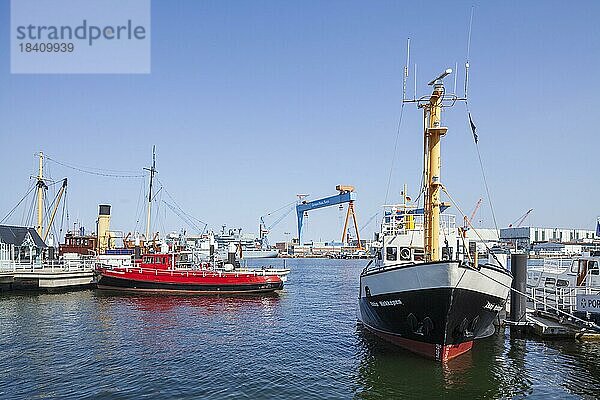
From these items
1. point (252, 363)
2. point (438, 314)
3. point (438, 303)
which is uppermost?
point (438, 303)

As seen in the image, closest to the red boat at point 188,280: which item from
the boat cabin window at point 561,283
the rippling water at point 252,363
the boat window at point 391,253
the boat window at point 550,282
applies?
the rippling water at point 252,363

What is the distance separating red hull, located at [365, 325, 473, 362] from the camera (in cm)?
1969

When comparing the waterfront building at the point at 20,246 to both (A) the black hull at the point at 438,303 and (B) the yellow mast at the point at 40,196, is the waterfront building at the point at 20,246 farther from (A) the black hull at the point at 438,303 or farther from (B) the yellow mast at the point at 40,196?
(A) the black hull at the point at 438,303

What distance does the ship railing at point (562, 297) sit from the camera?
82.9 ft

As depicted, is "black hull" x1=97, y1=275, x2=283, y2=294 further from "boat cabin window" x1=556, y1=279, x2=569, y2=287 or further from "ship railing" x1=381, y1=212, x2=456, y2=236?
"boat cabin window" x1=556, y1=279, x2=569, y2=287

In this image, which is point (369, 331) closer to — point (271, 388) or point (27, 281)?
point (271, 388)

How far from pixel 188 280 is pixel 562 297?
28.6 meters

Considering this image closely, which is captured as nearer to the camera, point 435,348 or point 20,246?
point 435,348

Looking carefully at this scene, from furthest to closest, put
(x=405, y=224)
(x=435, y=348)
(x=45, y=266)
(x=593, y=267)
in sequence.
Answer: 1. (x=45, y=266)
2. (x=405, y=224)
3. (x=593, y=267)
4. (x=435, y=348)

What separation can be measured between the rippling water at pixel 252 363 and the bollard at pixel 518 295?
3.71 ft

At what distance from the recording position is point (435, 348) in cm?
1972

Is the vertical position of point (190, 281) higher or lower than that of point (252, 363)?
higher

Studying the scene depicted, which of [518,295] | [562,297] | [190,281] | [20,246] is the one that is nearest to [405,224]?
[518,295]

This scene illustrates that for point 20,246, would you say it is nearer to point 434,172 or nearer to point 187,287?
point 187,287
